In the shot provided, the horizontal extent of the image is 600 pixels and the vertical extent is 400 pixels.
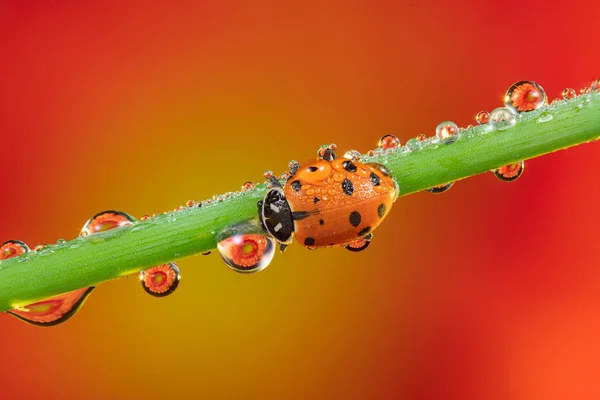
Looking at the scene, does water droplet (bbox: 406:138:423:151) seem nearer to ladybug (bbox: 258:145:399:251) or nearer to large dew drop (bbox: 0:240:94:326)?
ladybug (bbox: 258:145:399:251)

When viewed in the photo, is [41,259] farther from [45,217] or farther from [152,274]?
[45,217]

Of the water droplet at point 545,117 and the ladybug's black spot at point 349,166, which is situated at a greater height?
the ladybug's black spot at point 349,166

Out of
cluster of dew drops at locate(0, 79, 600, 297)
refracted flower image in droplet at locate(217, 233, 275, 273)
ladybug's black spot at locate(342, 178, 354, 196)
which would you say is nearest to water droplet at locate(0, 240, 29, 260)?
cluster of dew drops at locate(0, 79, 600, 297)

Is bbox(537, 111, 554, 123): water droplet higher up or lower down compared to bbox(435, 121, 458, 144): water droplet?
lower down

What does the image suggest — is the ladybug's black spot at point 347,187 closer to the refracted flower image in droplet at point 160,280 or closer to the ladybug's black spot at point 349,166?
the ladybug's black spot at point 349,166

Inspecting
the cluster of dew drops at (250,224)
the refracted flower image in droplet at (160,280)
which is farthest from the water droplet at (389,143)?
the refracted flower image in droplet at (160,280)

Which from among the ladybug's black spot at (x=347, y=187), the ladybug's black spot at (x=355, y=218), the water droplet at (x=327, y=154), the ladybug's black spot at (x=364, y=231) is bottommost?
the ladybug's black spot at (x=364, y=231)

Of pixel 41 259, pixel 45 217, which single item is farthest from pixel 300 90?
pixel 41 259

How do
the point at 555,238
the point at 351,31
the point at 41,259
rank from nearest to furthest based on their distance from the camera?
the point at 41,259
the point at 555,238
the point at 351,31

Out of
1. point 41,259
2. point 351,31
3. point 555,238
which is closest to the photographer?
point 41,259
